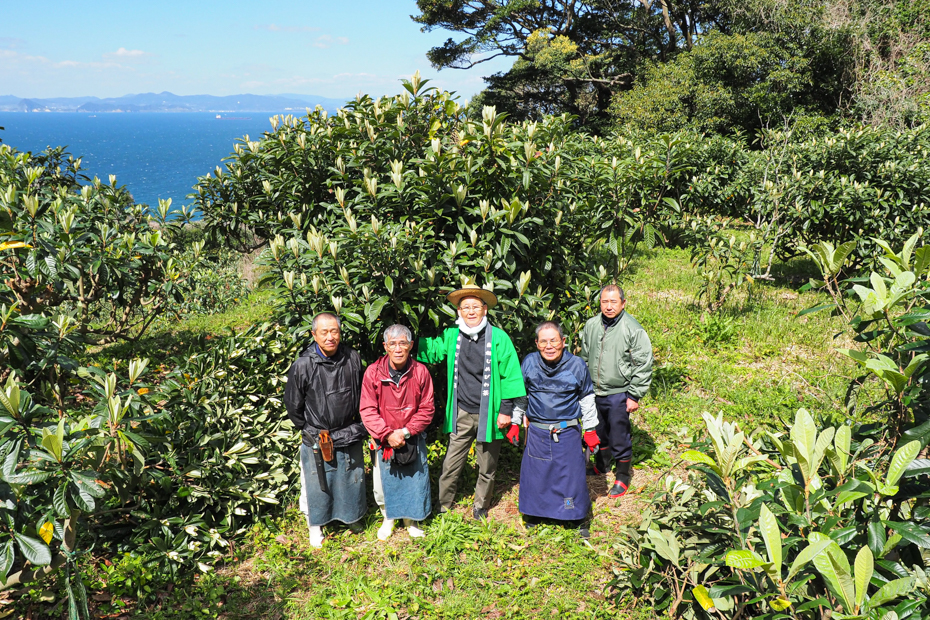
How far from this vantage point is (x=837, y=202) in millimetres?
8078

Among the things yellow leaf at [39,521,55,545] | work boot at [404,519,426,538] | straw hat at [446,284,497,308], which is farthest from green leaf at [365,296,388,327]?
yellow leaf at [39,521,55,545]

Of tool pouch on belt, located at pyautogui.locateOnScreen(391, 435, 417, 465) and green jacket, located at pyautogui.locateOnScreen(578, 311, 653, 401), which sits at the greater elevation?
green jacket, located at pyautogui.locateOnScreen(578, 311, 653, 401)

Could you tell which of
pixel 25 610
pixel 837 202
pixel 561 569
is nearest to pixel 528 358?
pixel 561 569

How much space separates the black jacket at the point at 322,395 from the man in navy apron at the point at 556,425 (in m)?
1.18

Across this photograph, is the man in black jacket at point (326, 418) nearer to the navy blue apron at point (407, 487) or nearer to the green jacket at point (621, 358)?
the navy blue apron at point (407, 487)

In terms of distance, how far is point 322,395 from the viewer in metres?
3.82

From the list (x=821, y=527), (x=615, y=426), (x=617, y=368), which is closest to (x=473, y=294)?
(x=617, y=368)

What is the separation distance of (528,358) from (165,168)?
3930 inches

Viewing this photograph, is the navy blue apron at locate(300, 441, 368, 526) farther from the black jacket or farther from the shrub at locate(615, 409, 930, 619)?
the shrub at locate(615, 409, 930, 619)

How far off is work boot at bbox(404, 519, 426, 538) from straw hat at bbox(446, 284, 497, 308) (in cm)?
163

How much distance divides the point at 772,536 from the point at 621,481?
2.81 metres

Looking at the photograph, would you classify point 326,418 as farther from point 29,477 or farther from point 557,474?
point 29,477

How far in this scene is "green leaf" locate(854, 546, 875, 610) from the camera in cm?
164

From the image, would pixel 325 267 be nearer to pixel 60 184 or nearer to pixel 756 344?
pixel 60 184
